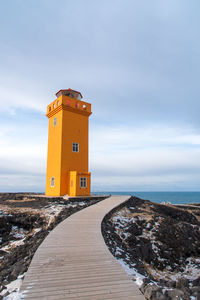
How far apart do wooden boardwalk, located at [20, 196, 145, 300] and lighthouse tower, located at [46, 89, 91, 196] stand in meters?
14.0

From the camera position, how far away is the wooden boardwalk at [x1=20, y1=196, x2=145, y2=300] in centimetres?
565

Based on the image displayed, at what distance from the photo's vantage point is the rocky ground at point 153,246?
8.66 m

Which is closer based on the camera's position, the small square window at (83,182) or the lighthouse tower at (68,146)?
the small square window at (83,182)

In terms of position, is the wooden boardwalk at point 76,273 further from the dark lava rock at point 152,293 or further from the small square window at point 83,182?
the small square window at point 83,182

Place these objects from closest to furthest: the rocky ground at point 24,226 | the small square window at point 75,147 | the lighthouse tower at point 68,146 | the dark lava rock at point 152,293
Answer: the dark lava rock at point 152,293, the rocky ground at point 24,226, the lighthouse tower at point 68,146, the small square window at point 75,147

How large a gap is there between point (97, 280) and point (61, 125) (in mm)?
20329

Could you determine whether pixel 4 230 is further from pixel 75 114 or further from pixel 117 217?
pixel 75 114

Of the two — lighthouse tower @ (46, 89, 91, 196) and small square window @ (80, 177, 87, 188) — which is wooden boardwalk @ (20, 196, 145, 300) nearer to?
small square window @ (80, 177, 87, 188)

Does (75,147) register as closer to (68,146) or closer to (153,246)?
(68,146)

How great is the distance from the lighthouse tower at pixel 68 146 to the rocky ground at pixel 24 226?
116 inches

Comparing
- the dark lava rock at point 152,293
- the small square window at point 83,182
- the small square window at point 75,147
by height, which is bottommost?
the dark lava rock at point 152,293

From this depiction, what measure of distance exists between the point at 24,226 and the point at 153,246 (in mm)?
9332

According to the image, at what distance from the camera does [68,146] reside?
25.4 metres

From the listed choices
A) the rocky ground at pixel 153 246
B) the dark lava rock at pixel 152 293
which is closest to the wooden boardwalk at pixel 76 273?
the dark lava rock at pixel 152 293
